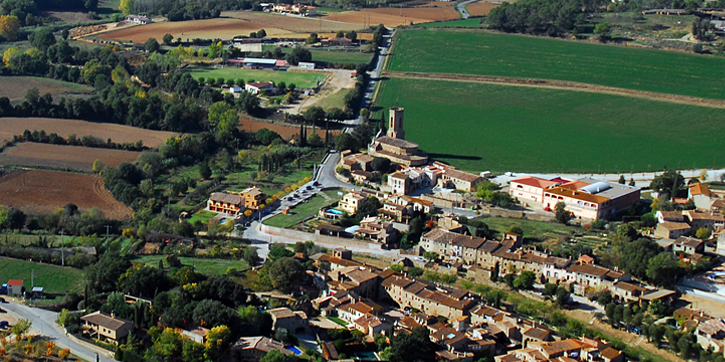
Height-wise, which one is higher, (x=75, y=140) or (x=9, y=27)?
(x=9, y=27)

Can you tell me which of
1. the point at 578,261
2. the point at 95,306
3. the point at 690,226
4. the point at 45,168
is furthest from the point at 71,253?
Result: the point at 690,226

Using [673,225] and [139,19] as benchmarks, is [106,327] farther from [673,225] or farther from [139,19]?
[139,19]

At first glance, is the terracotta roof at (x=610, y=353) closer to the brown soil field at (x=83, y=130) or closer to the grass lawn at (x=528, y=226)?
the grass lawn at (x=528, y=226)

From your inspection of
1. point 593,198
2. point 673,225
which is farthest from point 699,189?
point 673,225

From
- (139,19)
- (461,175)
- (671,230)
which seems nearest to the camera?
(671,230)

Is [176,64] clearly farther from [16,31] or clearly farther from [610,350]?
[610,350]

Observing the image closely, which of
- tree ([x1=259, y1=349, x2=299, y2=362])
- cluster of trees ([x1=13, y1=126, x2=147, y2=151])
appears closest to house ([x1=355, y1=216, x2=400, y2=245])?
tree ([x1=259, y1=349, x2=299, y2=362])
